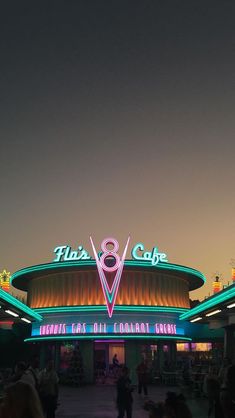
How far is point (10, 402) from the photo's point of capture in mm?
4891

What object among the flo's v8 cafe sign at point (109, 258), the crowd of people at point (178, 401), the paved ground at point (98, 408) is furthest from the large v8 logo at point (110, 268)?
the crowd of people at point (178, 401)

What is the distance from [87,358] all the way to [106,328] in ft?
8.85

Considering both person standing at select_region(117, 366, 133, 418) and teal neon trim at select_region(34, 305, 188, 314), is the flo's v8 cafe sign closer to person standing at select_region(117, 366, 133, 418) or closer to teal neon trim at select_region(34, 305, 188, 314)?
teal neon trim at select_region(34, 305, 188, 314)

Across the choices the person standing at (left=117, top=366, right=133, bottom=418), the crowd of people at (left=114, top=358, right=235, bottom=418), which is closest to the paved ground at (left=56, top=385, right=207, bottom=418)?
the person standing at (left=117, top=366, right=133, bottom=418)

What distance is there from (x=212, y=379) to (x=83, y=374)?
1093 inches

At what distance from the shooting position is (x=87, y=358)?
3984 centimetres

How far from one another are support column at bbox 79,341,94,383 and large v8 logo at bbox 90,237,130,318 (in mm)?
3093

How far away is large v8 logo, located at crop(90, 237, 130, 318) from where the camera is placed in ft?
132

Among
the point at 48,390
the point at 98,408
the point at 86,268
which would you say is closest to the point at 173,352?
the point at 86,268

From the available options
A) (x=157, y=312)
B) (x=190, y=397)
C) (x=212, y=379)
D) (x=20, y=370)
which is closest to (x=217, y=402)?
(x=212, y=379)

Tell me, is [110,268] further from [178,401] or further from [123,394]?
[178,401]

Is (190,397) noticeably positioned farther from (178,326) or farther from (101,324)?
(178,326)

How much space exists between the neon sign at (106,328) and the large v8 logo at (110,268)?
1.38 m

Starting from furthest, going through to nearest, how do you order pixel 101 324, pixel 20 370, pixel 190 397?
1. pixel 101 324
2. pixel 190 397
3. pixel 20 370
